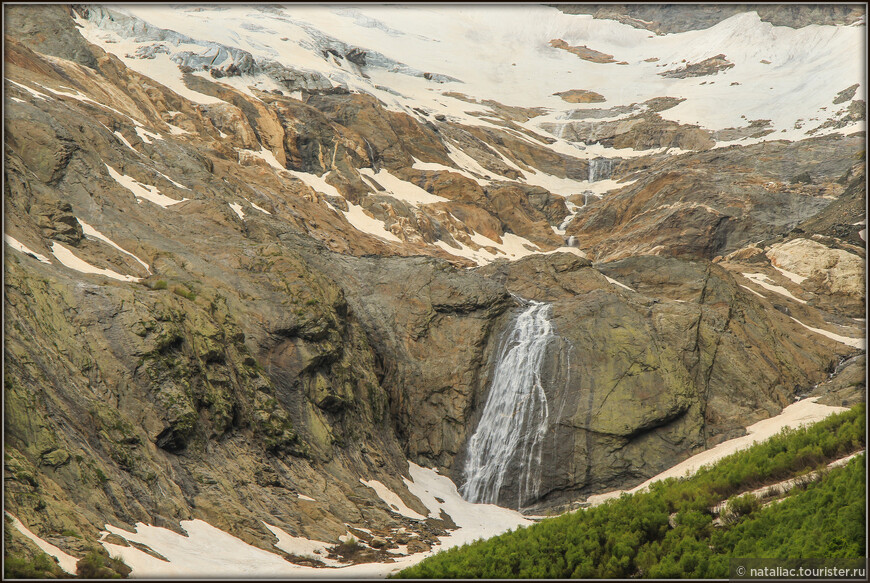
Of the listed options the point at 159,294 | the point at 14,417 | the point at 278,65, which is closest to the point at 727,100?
the point at 278,65

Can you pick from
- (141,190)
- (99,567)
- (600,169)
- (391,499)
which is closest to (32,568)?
(99,567)

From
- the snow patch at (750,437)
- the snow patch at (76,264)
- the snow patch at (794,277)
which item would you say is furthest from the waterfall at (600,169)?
the snow patch at (76,264)

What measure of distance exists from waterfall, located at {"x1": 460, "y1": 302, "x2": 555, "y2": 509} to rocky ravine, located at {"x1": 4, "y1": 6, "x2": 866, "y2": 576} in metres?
0.79

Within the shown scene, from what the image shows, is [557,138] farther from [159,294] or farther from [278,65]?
[159,294]

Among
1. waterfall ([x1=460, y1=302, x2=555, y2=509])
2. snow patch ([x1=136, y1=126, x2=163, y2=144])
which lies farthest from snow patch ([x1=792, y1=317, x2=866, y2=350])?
snow patch ([x1=136, y1=126, x2=163, y2=144])

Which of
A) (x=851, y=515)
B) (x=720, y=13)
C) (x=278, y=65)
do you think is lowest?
(x=851, y=515)

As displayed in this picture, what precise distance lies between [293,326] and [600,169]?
80225mm

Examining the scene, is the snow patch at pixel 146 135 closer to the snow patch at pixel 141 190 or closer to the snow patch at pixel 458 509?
the snow patch at pixel 141 190

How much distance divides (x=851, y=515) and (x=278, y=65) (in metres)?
90.0

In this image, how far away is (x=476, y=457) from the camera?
36438mm

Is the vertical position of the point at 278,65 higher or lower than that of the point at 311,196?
higher

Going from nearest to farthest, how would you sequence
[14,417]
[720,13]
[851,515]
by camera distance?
[851,515] < [14,417] < [720,13]

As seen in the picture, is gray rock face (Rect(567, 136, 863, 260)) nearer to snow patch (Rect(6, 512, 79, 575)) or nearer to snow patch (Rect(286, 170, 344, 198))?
snow patch (Rect(286, 170, 344, 198))

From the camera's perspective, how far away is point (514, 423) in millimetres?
37000
